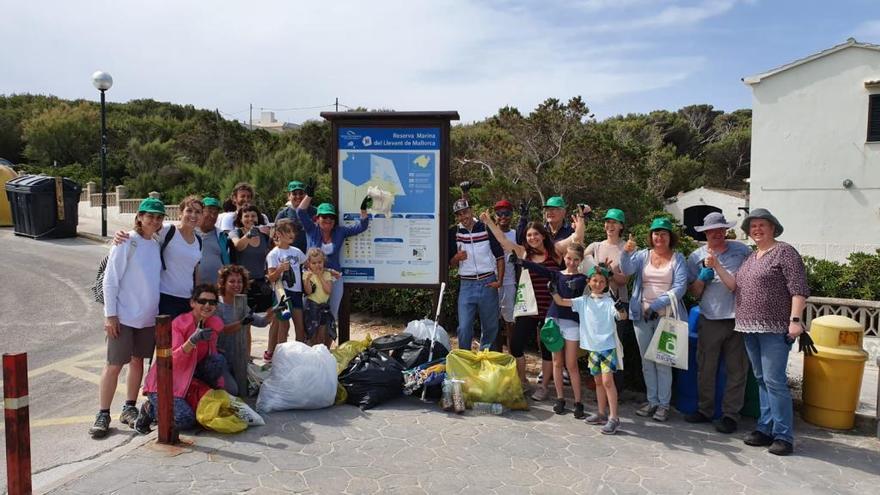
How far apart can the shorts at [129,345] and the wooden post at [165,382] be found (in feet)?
2.06

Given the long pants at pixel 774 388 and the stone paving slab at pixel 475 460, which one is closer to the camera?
the stone paving slab at pixel 475 460

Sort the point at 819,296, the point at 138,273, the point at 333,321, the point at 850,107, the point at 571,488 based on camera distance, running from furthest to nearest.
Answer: the point at 850,107
the point at 819,296
the point at 333,321
the point at 138,273
the point at 571,488

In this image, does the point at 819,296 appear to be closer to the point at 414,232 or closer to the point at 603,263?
the point at 603,263

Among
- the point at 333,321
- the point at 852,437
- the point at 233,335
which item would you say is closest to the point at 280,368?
the point at 233,335

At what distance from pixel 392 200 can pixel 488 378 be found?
6.75 feet

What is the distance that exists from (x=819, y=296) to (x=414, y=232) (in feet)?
20.2

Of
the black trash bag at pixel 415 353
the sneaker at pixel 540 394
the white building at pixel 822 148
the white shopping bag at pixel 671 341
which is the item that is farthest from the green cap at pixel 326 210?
the white building at pixel 822 148

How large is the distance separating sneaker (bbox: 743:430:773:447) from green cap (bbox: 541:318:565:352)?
5.03ft

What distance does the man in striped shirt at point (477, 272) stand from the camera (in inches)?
233

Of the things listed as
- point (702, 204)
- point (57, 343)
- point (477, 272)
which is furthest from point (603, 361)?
point (702, 204)

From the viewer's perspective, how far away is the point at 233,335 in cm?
523

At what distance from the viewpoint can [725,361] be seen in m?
5.16

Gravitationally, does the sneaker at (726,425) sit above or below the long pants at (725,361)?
below

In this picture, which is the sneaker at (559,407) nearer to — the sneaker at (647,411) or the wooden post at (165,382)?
the sneaker at (647,411)
